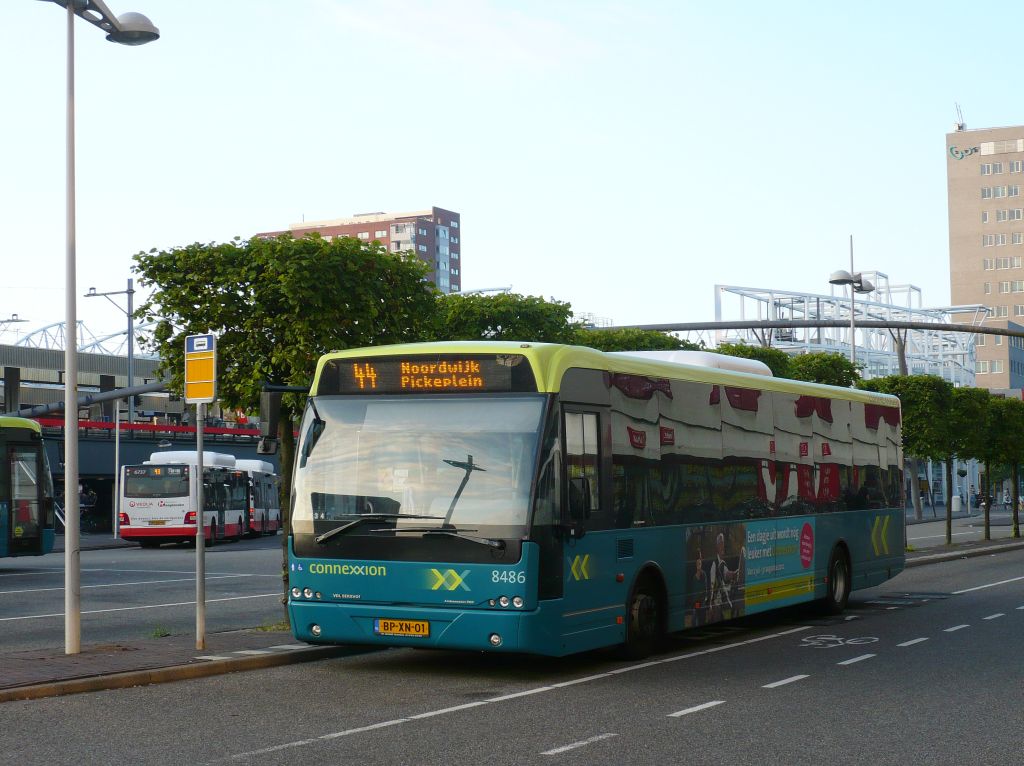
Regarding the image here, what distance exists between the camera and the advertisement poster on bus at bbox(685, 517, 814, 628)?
14891 mm

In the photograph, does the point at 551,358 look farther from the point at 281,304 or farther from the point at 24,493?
the point at 24,493

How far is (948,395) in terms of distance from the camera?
41.0 m

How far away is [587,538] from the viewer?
12.6 meters

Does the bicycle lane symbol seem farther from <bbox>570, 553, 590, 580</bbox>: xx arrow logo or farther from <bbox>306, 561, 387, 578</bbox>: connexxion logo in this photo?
<bbox>306, 561, 387, 578</bbox>: connexxion logo

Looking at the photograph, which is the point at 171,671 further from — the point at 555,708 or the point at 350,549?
the point at 555,708

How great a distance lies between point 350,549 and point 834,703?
14.1 feet

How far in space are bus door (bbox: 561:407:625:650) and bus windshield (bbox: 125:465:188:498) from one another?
35737 mm

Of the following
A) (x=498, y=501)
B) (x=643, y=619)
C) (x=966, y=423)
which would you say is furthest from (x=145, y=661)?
(x=966, y=423)

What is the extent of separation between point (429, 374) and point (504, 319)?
119 feet

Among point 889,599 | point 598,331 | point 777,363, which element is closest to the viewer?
point 889,599

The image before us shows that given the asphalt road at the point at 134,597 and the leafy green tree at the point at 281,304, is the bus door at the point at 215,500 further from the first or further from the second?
the leafy green tree at the point at 281,304

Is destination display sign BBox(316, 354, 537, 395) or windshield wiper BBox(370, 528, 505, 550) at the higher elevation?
destination display sign BBox(316, 354, 537, 395)

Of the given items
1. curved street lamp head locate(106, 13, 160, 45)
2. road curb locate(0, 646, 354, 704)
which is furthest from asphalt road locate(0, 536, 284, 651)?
curved street lamp head locate(106, 13, 160, 45)

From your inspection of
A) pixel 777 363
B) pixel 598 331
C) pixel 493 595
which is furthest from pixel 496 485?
pixel 777 363
